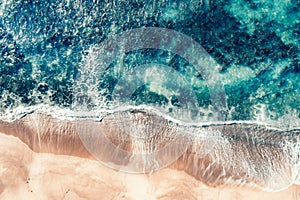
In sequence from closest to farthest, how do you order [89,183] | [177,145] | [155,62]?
[89,183] < [177,145] < [155,62]

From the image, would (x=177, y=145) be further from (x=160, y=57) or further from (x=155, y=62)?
(x=160, y=57)

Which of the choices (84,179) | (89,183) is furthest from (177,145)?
(84,179)

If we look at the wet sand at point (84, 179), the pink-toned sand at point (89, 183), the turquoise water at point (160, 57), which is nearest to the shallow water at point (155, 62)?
the turquoise water at point (160, 57)

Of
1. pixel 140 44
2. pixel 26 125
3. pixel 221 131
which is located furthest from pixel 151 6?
pixel 26 125

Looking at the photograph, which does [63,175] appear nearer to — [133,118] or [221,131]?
[133,118]

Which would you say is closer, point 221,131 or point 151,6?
point 221,131

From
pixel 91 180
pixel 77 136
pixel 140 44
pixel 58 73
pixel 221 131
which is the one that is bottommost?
pixel 91 180

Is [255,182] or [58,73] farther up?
[58,73]

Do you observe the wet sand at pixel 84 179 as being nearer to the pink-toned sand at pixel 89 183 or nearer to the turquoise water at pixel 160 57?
the pink-toned sand at pixel 89 183
